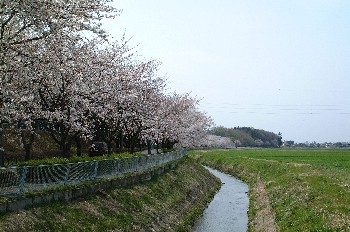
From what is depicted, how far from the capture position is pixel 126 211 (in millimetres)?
20562

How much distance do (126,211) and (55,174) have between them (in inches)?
189

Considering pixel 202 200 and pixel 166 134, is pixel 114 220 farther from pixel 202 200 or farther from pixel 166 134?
pixel 166 134

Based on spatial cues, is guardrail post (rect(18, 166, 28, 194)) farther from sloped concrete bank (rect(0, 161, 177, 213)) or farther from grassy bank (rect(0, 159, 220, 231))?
grassy bank (rect(0, 159, 220, 231))

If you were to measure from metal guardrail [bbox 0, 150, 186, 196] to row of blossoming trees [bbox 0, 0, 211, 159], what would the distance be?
3.44 m

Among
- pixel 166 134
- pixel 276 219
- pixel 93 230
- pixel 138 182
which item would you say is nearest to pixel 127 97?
pixel 138 182

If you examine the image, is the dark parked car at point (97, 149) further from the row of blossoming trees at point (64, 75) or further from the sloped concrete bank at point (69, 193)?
the sloped concrete bank at point (69, 193)

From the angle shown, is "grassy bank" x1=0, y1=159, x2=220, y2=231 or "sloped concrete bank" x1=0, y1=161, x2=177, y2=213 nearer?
"sloped concrete bank" x1=0, y1=161, x2=177, y2=213

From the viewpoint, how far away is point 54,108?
2491cm

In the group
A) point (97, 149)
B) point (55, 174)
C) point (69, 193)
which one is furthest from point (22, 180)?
point (97, 149)

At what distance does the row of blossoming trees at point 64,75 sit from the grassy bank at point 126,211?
5237 mm

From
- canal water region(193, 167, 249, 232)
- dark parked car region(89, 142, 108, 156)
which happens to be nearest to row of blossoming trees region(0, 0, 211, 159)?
dark parked car region(89, 142, 108, 156)

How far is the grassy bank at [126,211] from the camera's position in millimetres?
14406

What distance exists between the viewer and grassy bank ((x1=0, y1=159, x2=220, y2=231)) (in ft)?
47.3

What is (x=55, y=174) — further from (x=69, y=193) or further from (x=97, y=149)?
(x=97, y=149)
